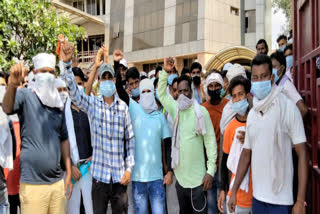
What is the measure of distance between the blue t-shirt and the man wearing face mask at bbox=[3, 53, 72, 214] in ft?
3.28

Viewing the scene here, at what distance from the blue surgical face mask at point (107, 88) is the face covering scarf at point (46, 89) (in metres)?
0.63

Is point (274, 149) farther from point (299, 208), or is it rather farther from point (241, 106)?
point (241, 106)

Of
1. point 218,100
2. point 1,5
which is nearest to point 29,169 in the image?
point 218,100

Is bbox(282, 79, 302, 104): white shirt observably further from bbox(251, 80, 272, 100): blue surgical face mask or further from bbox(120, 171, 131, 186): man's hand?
bbox(120, 171, 131, 186): man's hand

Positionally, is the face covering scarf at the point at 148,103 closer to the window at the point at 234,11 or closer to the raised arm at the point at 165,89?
the raised arm at the point at 165,89

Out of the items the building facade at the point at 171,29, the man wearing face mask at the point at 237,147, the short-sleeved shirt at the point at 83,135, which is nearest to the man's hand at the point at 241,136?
the man wearing face mask at the point at 237,147

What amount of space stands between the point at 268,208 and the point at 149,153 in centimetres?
170

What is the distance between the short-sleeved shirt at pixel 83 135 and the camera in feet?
14.3

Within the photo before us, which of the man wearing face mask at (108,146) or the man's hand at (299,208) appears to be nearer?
the man's hand at (299,208)

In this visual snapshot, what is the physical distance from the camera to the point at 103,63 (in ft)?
13.5

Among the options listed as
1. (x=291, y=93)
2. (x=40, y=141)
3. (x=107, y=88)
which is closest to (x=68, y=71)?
(x=107, y=88)

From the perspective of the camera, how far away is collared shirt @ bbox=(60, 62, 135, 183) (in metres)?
3.84

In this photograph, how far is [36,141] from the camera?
3.31 metres

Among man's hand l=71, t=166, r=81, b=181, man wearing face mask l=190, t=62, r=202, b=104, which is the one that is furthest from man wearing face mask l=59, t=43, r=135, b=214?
man wearing face mask l=190, t=62, r=202, b=104
